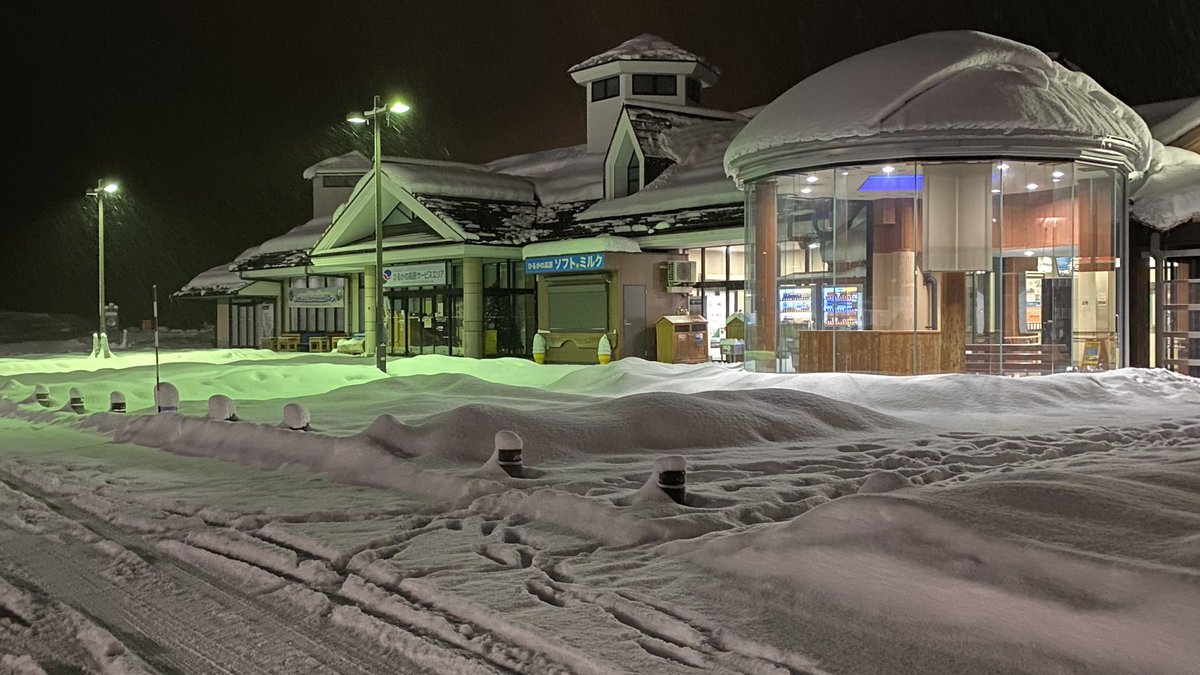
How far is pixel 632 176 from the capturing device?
33125 millimetres

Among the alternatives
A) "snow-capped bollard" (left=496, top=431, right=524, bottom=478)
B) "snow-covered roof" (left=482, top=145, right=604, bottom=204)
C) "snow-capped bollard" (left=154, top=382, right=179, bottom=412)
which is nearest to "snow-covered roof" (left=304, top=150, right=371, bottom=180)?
"snow-covered roof" (left=482, top=145, right=604, bottom=204)

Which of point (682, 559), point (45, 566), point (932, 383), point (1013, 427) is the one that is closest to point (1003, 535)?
point (682, 559)

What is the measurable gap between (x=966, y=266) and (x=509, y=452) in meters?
13.9

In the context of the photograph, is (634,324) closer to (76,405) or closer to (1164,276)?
(1164,276)

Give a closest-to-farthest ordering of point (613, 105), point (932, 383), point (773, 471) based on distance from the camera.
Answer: point (773, 471) < point (932, 383) < point (613, 105)

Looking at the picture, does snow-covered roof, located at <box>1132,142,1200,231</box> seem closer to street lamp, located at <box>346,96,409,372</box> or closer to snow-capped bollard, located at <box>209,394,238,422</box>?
street lamp, located at <box>346,96,409,372</box>

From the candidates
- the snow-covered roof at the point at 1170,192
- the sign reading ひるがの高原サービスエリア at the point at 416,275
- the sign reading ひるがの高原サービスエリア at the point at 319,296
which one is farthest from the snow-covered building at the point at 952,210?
the sign reading ひるがの高原サービスエリア at the point at 319,296

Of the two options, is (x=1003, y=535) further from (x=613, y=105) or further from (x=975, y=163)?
(x=613, y=105)

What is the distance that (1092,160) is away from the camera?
1966 centimetres

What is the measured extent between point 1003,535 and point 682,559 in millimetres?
2005

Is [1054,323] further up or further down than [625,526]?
further up

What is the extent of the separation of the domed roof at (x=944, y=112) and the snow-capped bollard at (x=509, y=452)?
12.2 m

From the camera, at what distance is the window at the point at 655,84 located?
40.5 m

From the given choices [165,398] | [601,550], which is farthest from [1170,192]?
[165,398]
